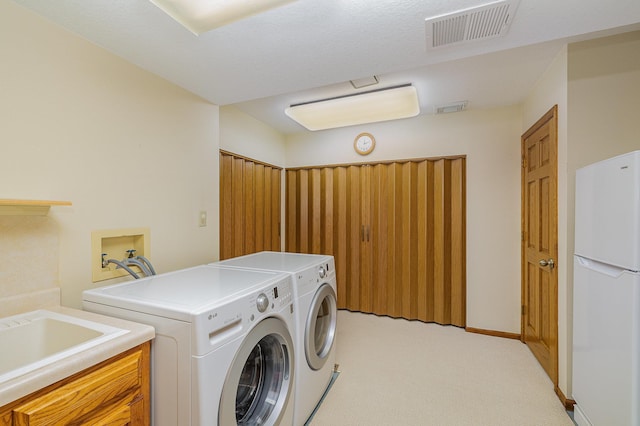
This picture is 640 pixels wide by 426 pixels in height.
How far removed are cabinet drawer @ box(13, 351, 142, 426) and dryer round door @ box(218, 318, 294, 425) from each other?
456 millimetres

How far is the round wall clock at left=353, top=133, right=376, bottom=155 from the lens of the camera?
10.8ft

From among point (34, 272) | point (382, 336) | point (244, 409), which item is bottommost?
point (382, 336)

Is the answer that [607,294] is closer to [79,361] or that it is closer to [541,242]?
[541,242]

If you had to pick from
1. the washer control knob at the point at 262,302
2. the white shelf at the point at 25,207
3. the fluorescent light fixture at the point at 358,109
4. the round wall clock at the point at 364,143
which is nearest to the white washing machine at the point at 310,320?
the washer control knob at the point at 262,302

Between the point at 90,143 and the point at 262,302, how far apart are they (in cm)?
124

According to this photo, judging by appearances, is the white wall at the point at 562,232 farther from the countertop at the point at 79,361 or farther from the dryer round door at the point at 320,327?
the countertop at the point at 79,361

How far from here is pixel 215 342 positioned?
38.4 inches

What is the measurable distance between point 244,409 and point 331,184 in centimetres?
261

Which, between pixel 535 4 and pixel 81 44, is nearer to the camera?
pixel 535 4

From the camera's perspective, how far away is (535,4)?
1.22 metres

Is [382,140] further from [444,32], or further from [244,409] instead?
[244,409]

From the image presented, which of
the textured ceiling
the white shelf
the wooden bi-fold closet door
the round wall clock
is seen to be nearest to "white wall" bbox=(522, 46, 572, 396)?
the textured ceiling

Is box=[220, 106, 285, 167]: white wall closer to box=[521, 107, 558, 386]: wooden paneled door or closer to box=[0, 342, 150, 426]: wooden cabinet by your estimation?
box=[0, 342, 150, 426]: wooden cabinet

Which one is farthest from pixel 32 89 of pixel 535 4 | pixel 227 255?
pixel 535 4
